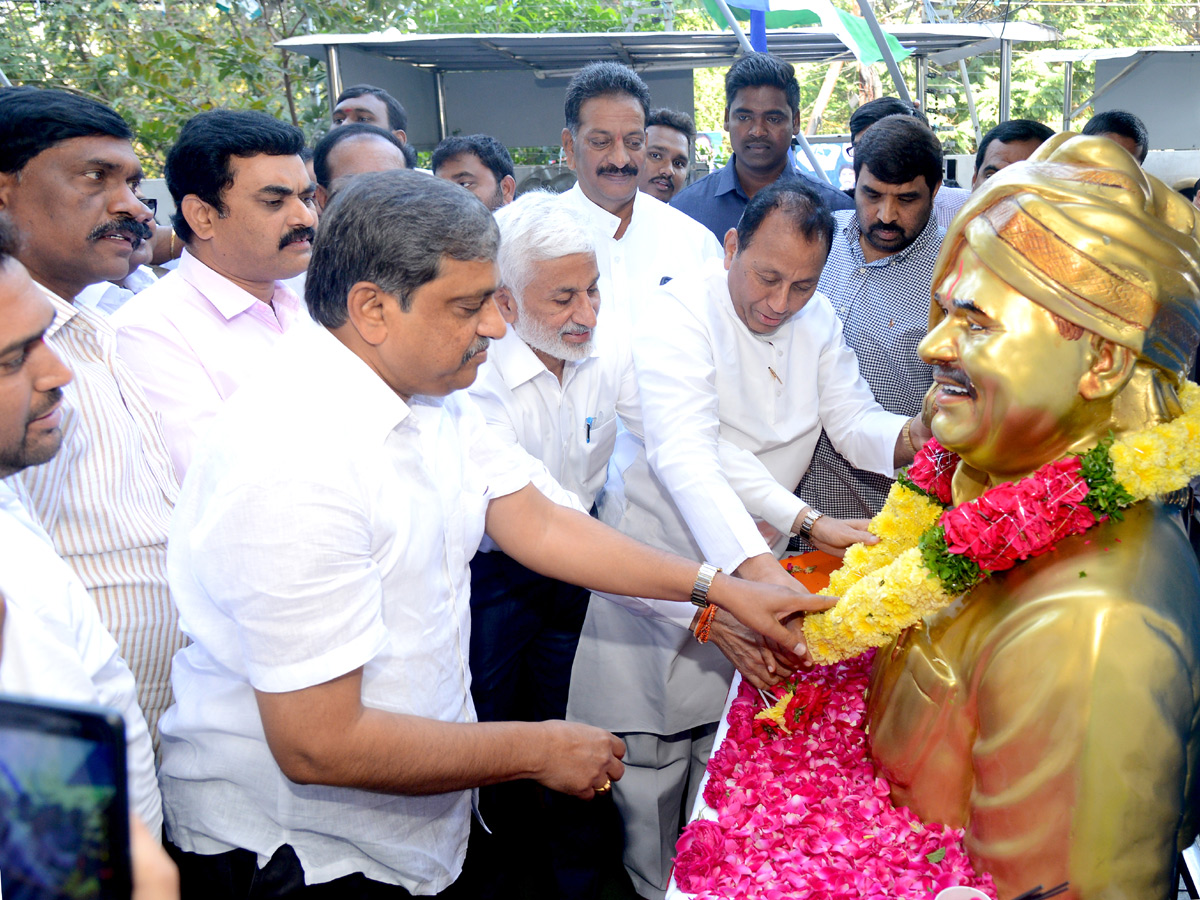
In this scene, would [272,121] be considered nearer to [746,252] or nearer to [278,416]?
[746,252]

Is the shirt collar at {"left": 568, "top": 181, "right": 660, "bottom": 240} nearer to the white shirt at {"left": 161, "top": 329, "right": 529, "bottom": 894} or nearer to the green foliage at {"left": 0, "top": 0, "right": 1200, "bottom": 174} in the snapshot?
the white shirt at {"left": 161, "top": 329, "right": 529, "bottom": 894}

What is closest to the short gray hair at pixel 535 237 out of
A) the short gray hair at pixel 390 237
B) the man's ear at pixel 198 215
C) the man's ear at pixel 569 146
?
the man's ear at pixel 198 215

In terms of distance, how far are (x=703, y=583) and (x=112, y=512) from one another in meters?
1.54

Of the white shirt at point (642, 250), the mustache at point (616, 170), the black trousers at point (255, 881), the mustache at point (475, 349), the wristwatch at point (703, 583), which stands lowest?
the black trousers at point (255, 881)

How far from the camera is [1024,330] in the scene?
177 cm

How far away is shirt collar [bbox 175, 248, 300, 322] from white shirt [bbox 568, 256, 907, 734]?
1414mm

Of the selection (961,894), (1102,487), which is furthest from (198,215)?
(961,894)

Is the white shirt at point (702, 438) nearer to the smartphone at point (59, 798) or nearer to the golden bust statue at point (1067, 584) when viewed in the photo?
the golden bust statue at point (1067, 584)

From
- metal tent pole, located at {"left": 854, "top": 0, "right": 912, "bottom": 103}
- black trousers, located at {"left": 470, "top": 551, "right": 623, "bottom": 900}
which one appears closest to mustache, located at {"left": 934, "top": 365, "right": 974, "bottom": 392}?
black trousers, located at {"left": 470, "top": 551, "right": 623, "bottom": 900}

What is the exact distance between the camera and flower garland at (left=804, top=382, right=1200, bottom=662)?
5.74ft

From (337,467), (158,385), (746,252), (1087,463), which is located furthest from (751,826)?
(158,385)

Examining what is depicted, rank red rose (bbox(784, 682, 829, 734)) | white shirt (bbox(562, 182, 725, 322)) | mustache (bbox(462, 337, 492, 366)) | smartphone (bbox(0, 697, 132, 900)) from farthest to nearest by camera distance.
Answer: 1. white shirt (bbox(562, 182, 725, 322))
2. red rose (bbox(784, 682, 829, 734))
3. mustache (bbox(462, 337, 492, 366))
4. smartphone (bbox(0, 697, 132, 900))

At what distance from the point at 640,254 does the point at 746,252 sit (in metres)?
1.46

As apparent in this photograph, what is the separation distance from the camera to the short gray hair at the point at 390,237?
196cm
